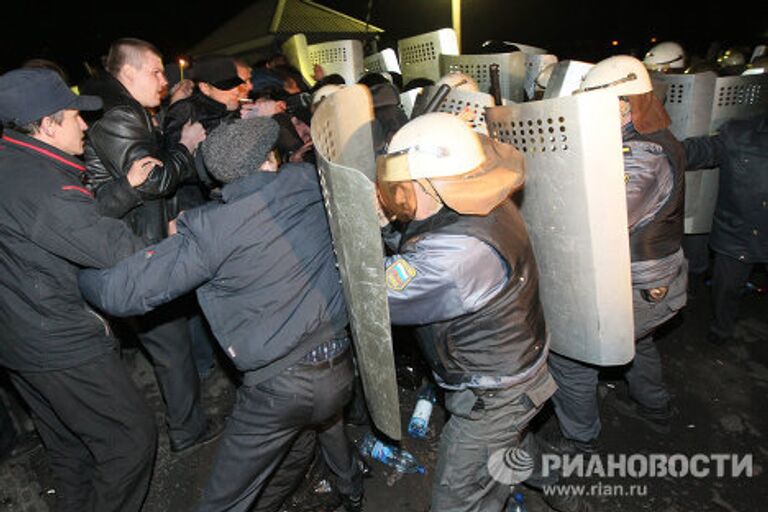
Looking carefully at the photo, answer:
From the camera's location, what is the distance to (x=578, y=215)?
242cm

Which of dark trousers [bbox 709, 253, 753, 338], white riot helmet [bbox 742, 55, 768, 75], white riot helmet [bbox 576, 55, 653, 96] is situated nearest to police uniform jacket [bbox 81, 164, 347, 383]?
white riot helmet [bbox 576, 55, 653, 96]

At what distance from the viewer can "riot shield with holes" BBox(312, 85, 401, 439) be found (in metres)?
1.61

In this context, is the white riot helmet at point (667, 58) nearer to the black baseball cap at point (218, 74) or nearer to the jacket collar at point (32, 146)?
the black baseball cap at point (218, 74)

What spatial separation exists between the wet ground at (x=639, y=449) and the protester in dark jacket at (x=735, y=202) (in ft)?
1.71

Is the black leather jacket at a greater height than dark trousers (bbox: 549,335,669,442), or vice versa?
the black leather jacket

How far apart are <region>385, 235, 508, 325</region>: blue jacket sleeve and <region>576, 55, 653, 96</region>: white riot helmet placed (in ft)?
5.41

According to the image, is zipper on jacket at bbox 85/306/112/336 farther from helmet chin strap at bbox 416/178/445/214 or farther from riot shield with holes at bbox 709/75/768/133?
riot shield with holes at bbox 709/75/768/133

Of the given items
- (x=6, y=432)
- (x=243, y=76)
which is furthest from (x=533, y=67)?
(x=6, y=432)

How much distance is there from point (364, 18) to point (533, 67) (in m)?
16.2

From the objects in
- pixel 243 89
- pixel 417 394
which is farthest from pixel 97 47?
pixel 417 394

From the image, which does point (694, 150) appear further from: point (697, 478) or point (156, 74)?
point (156, 74)

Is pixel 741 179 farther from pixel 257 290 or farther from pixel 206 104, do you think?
pixel 206 104

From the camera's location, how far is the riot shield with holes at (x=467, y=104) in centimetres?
348

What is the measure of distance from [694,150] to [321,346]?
12.3ft
